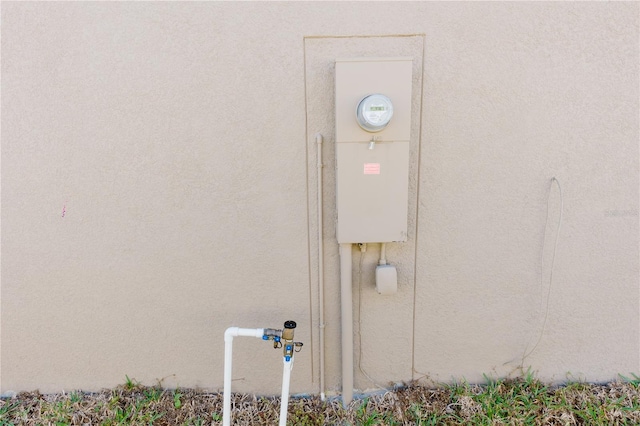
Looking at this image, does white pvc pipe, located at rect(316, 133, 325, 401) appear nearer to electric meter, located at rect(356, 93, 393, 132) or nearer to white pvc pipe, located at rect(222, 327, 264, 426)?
electric meter, located at rect(356, 93, 393, 132)

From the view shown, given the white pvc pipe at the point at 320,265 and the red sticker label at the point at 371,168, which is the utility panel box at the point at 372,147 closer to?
the red sticker label at the point at 371,168

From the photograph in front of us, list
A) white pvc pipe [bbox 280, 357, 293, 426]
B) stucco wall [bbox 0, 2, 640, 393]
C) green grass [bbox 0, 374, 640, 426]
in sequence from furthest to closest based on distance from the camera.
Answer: green grass [bbox 0, 374, 640, 426], stucco wall [bbox 0, 2, 640, 393], white pvc pipe [bbox 280, 357, 293, 426]

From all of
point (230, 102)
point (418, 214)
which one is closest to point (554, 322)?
point (418, 214)

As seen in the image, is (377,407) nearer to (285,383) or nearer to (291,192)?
(285,383)

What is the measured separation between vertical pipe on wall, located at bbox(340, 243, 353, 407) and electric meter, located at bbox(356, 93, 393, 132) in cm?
71

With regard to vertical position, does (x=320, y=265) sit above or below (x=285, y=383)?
above

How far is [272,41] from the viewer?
1959 mm

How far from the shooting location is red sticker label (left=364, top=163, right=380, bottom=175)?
6.09ft

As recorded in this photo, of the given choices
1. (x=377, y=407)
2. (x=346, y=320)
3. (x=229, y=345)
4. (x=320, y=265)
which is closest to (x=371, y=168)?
(x=320, y=265)

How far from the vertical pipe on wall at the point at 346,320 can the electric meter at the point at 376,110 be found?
711 millimetres

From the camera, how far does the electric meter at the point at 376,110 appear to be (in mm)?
1703

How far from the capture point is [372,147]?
1804mm

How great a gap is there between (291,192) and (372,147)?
22.6 inches

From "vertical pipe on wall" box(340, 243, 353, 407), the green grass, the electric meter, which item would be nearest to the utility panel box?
the electric meter
